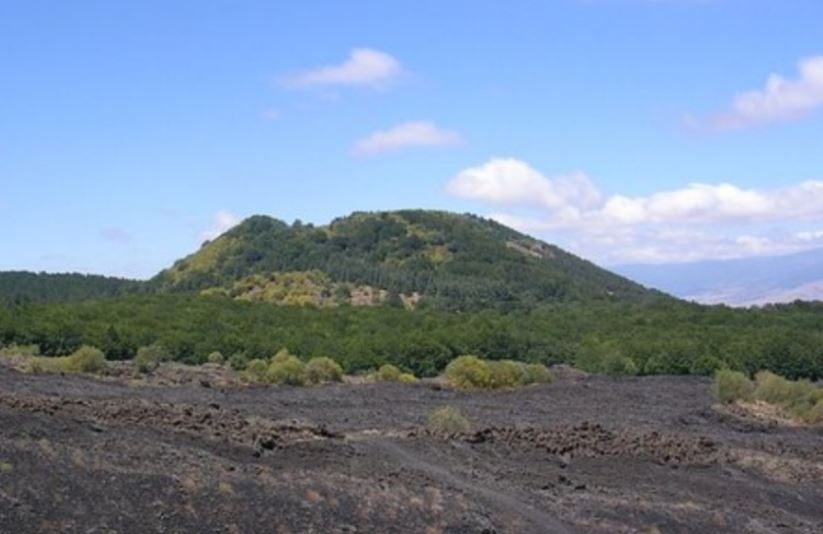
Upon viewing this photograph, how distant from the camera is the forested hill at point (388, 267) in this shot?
113250 millimetres

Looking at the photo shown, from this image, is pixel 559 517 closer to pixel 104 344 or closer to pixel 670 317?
pixel 104 344

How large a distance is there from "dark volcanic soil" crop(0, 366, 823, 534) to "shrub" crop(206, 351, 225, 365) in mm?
22327

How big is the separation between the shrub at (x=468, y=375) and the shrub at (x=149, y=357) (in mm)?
13582

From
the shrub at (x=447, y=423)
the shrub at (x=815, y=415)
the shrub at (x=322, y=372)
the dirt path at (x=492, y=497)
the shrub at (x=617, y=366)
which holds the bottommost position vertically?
the dirt path at (x=492, y=497)

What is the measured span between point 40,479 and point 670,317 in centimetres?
7295

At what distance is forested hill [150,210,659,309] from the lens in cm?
11325

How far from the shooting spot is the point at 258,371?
47062mm

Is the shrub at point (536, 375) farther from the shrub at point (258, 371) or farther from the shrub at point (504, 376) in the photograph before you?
the shrub at point (258, 371)

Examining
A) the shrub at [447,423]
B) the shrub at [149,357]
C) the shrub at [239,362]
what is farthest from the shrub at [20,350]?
the shrub at [447,423]

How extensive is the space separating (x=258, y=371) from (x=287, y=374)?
2.27 meters

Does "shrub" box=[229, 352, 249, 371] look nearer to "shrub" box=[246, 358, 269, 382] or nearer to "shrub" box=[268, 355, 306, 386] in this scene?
"shrub" box=[246, 358, 269, 382]

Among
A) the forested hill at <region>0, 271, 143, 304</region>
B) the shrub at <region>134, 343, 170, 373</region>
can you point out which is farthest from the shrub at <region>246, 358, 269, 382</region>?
the forested hill at <region>0, 271, 143, 304</region>

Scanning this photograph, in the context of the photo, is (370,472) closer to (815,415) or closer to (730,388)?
(815,415)

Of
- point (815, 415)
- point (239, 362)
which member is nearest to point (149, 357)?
point (239, 362)
